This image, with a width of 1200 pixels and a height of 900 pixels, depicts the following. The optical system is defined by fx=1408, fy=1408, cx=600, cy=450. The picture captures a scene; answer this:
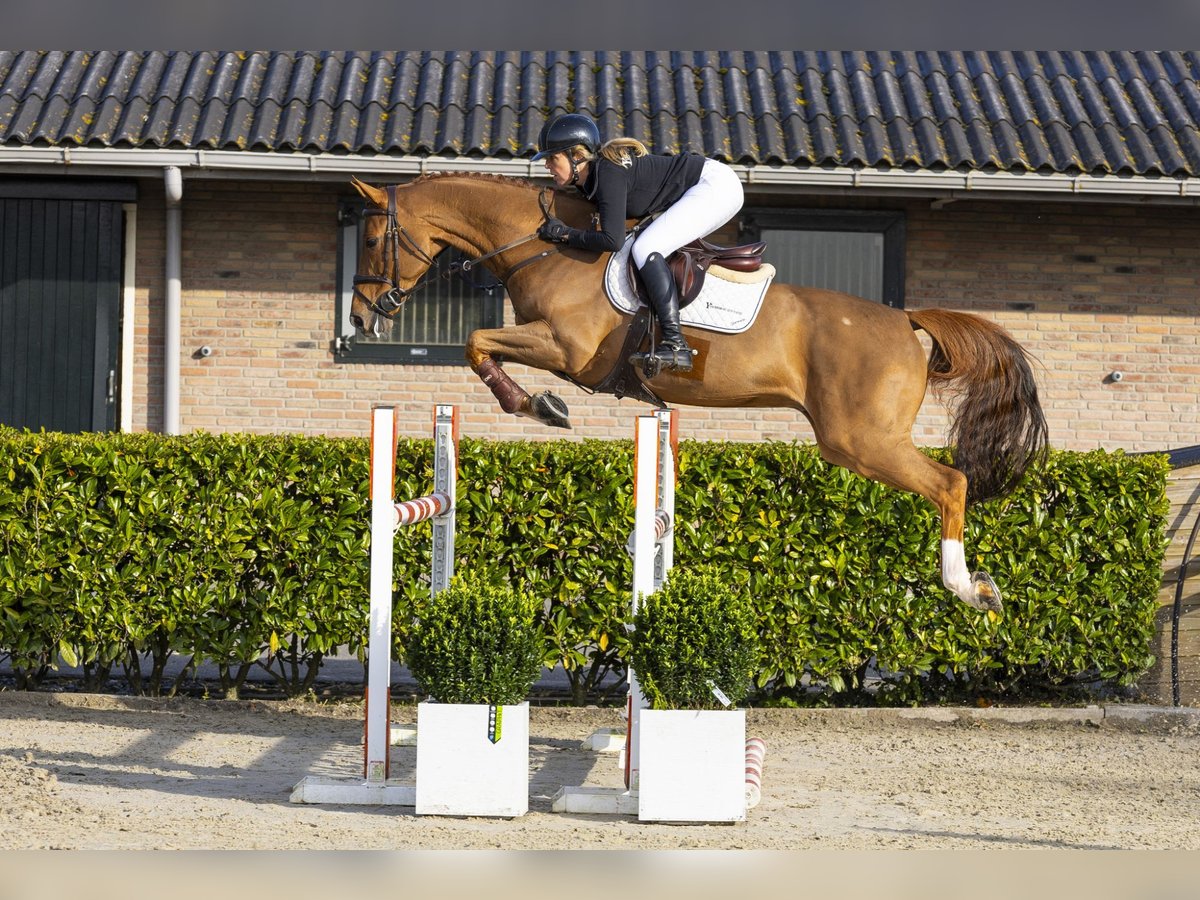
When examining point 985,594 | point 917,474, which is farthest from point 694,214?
point 985,594

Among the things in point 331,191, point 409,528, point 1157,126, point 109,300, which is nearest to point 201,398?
point 109,300

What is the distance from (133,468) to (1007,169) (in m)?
6.57

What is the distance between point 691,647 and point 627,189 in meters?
1.87

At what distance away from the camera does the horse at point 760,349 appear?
5719mm

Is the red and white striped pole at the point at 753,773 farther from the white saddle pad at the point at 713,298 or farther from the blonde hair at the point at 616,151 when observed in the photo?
the blonde hair at the point at 616,151

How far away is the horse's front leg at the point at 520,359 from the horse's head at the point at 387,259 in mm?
437

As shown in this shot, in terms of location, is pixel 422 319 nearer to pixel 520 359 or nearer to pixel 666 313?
pixel 520 359

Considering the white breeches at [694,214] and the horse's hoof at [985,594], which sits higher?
the white breeches at [694,214]

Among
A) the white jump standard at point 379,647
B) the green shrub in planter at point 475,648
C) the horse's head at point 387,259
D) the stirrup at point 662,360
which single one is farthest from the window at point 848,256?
the green shrub in planter at point 475,648

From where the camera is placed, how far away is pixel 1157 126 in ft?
36.2

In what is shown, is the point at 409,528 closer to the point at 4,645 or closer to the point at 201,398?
the point at 4,645

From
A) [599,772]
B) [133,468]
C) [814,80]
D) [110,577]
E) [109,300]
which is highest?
[814,80]

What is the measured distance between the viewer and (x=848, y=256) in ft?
37.6

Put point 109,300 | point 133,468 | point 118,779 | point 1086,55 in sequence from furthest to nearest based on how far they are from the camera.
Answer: point 1086,55, point 109,300, point 133,468, point 118,779
